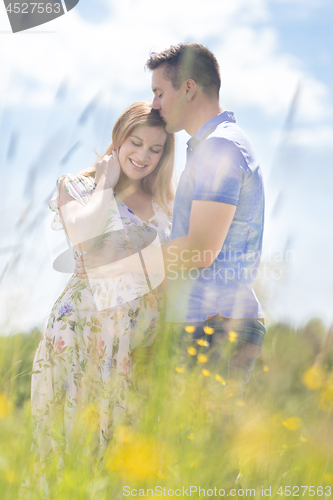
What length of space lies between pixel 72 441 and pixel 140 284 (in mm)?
897

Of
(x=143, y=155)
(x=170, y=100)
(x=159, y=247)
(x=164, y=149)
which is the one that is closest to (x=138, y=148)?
(x=143, y=155)

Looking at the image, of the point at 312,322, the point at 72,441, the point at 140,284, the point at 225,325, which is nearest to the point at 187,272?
the point at 225,325

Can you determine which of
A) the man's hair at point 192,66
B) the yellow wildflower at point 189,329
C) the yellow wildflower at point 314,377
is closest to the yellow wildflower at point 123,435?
the yellow wildflower at point 189,329

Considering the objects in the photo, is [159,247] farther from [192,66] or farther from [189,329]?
[192,66]

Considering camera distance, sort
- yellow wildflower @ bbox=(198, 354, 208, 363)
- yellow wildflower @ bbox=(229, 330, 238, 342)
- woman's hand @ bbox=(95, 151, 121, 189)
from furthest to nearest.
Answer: woman's hand @ bbox=(95, 151, 121, 189) → yellow wildflower @ bbox=(229, 330, 238, 342) → yellow wildflower @ bbox=(198, 354, 208, 363)

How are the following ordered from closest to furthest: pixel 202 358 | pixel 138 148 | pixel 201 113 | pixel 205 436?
pixel 205 436 → pixel 202 358 → pixel 201 113 → pixel 138 148

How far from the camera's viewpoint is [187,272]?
156 cm

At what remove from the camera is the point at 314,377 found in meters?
1.24

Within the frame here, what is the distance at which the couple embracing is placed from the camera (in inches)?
59.1

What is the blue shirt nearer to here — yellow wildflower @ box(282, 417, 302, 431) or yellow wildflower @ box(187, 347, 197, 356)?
yellow wildflower @ box(187, 347, 197, 356)

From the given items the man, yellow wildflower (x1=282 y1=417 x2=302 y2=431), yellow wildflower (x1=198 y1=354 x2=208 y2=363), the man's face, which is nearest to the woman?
the man's face

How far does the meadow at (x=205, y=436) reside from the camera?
98 cm

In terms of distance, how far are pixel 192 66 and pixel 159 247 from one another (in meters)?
0.93

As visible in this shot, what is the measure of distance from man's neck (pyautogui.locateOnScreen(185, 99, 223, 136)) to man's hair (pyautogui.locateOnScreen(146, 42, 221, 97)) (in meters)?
0.06
